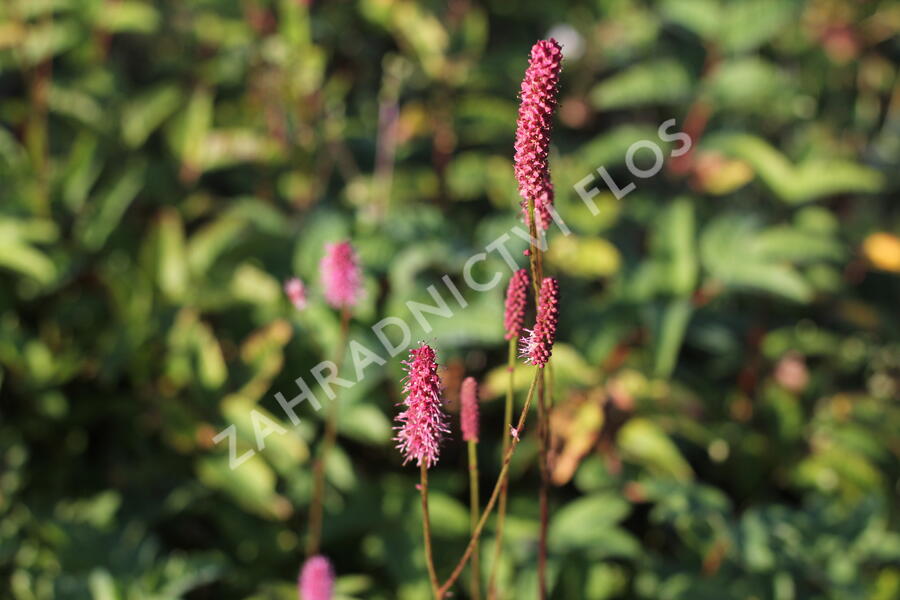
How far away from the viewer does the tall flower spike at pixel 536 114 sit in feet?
3.01

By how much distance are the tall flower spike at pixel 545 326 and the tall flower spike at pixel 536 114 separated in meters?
0.11

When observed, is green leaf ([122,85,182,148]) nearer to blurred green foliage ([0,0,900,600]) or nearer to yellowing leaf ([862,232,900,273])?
blurred green foliage ([0,0,900,600])

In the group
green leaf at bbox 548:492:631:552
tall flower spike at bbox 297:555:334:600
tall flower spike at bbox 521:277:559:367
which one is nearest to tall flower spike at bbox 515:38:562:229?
tall flower spike at bbox 521:277:559:367

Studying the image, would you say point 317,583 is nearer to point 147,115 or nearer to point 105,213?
point 105,213

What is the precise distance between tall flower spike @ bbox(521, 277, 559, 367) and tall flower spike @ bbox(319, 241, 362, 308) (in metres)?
0.54

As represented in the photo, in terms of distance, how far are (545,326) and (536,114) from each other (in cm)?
22

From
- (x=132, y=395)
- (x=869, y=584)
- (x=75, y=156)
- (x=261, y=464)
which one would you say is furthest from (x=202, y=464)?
(x=869, y=584)

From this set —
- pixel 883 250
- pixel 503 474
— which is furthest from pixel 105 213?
pixel 883 250

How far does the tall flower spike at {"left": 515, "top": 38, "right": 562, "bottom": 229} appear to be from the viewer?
0.92 metres

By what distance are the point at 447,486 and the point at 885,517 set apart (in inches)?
41.9

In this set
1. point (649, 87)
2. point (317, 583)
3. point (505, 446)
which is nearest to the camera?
point (505, 446)

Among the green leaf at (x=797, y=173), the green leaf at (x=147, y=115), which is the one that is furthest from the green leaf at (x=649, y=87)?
the green leaf at (x=147, y=115)

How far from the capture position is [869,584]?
2023mm

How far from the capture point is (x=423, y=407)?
1003 millimetres
